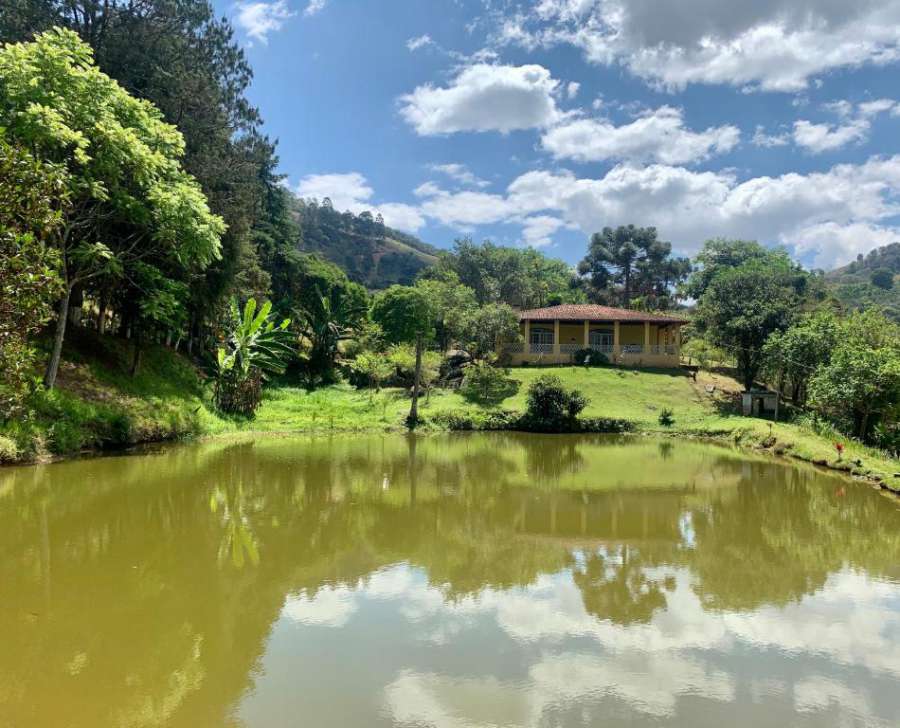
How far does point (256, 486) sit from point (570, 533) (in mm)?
7050

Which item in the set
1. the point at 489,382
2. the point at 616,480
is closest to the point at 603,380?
the point at 489,382

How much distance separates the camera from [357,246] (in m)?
111

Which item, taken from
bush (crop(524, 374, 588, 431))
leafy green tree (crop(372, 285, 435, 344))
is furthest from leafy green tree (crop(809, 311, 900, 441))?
leafy green tree (crop(372, 285, 435, 344))

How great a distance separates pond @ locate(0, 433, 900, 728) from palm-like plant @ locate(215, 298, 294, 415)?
1059cm

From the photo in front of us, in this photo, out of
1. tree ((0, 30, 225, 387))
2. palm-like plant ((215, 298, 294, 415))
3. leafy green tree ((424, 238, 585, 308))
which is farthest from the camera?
leafy green tree ((424, 238, 585, 308))

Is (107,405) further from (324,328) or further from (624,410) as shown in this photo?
(624,410)

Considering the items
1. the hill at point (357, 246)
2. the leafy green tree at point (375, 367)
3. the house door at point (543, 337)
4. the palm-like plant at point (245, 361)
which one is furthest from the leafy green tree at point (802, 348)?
the hill at point (357, 246)

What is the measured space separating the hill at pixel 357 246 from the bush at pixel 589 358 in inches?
2374

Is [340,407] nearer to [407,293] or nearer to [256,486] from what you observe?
[407,293]

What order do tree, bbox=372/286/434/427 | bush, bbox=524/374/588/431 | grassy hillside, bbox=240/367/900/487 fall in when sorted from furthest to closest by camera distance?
tree, bbox=372/286/434/427 → bush, bbox=524/374/588/431 → grassy hillside, bbox=240/367/900/487

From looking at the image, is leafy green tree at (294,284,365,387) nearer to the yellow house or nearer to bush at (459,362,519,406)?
bush at (459,362,519,406)

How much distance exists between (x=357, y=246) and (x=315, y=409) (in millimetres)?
87699

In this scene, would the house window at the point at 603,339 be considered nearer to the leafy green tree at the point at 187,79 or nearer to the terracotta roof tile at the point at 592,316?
the terracotta roof tile at the point at 592,316

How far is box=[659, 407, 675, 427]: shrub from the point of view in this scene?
26.8m
